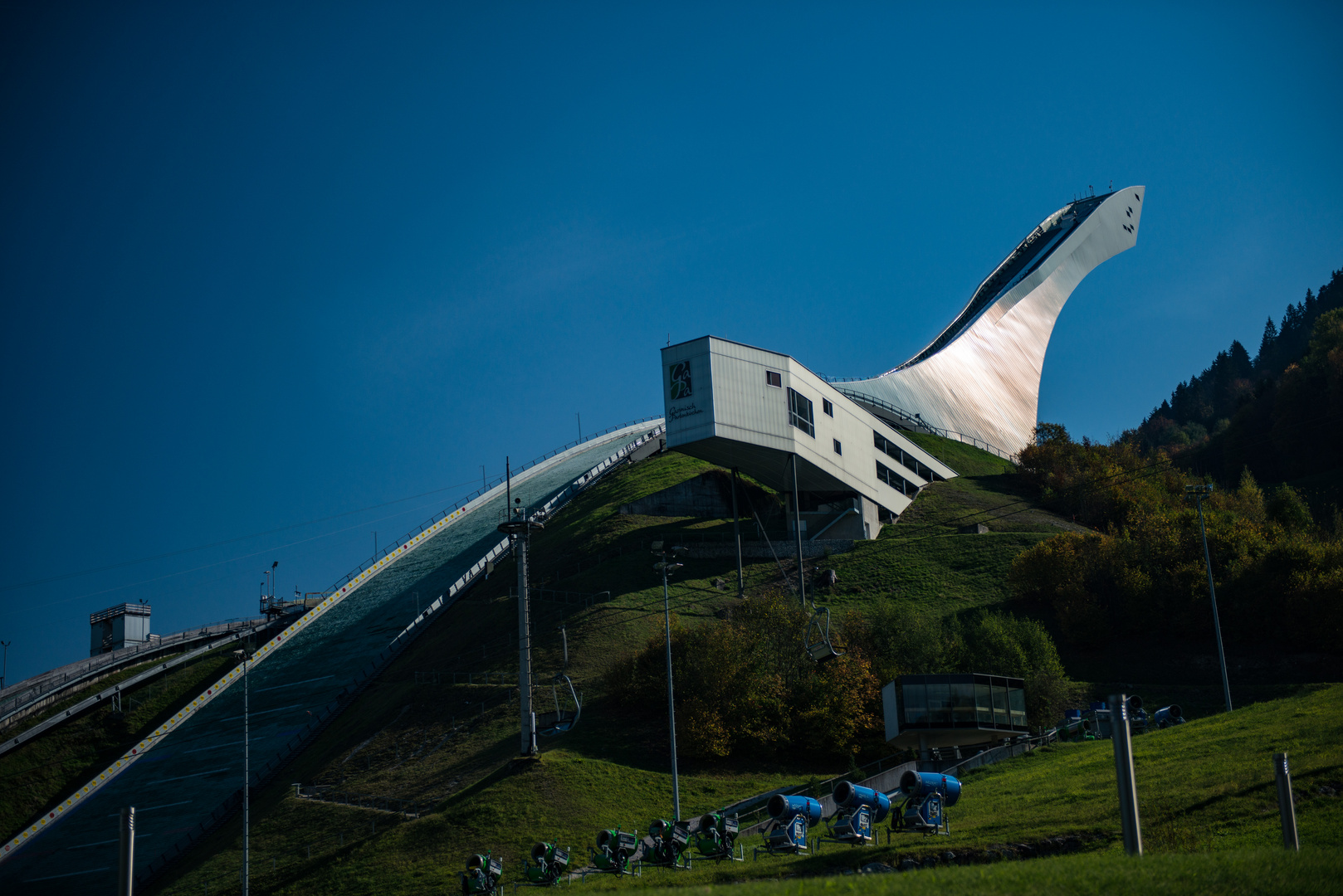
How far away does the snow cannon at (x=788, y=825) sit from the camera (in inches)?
917

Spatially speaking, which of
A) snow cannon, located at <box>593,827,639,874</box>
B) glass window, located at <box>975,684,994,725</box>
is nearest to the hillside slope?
snow cannon, located at <box>593,827,639,874</box>

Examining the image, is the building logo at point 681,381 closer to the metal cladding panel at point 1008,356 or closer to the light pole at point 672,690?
the light pole at point 672,690

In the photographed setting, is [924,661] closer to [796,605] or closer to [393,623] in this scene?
[796,605]

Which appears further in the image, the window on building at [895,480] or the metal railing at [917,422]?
the metal railing at [917,422]

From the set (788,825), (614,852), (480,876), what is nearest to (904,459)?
(614,852)

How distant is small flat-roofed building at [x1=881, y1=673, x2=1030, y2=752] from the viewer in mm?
32844

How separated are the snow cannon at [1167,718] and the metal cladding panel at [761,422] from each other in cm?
2343

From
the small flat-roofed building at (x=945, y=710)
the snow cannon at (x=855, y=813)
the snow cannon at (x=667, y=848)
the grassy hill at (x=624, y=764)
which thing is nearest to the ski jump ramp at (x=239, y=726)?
the grassy hill at (x=624, y=764)

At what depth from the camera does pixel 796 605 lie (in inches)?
1833

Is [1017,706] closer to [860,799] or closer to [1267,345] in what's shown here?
[860,799]

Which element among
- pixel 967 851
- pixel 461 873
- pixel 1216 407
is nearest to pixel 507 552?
pixel 461 873

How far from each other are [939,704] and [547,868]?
13.4m

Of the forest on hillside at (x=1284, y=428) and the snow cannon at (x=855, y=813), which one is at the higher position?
the forest on hillside at (x=1284, y=428)

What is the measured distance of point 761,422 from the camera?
180 feet
